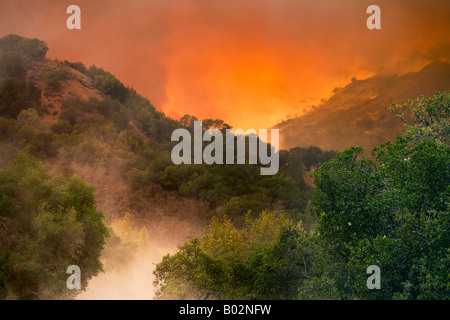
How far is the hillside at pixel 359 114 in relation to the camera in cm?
13062

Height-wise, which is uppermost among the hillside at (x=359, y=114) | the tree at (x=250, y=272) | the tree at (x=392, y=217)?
the hillside at (x=359, y=114)

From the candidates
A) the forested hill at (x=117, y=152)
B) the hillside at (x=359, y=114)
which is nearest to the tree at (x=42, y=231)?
the forested hill at (x=117, y=152)

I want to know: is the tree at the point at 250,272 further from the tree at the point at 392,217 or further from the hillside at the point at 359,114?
the hillside at the point at 359,114

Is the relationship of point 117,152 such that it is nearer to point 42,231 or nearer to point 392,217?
point 42,231

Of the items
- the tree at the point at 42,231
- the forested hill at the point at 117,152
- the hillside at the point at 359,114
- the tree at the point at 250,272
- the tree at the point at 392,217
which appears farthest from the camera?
the hillside at the point at 359,114

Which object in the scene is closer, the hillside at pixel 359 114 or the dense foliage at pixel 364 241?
the dense foliage at pixel 364 241

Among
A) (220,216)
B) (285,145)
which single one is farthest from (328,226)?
(285,145)

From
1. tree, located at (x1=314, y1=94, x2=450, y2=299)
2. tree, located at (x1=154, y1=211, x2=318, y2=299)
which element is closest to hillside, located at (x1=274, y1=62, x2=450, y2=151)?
tree, located at (x1=154, y1=211, x2=318, y2=299)

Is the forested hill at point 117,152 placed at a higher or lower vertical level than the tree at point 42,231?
higher

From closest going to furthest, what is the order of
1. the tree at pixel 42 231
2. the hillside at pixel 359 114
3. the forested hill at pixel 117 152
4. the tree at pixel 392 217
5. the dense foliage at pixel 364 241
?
the tree at pixel 392 217 → the dense foliage at pixel 364 241 → the tree at pixel 42 231 → the forested hill at pixel 117 152 → the hillside at pixel 359 114

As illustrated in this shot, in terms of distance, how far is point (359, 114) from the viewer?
139375 mm

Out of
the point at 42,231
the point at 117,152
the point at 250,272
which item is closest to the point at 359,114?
the point at 117,152

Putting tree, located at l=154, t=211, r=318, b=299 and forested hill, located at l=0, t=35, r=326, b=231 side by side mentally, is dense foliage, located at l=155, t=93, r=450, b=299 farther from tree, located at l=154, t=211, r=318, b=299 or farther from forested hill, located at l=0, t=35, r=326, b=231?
forested hill, located at l=0, t=35, r=326, b=231
